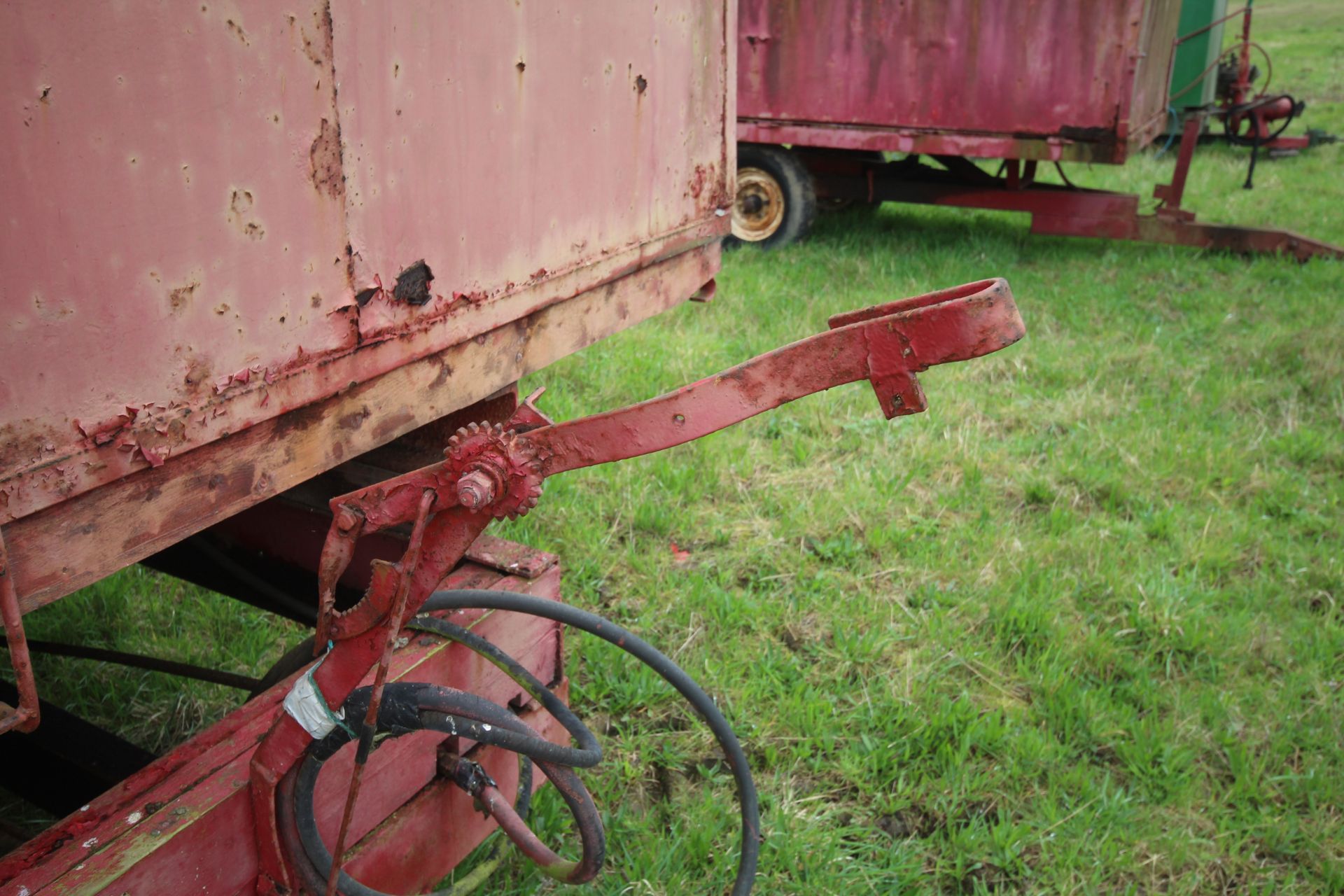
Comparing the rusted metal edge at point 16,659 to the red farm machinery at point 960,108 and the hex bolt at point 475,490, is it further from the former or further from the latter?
the red farm machinery at point 960,108

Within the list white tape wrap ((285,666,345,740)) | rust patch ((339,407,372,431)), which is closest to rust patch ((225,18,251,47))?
rust patch ((339,407,372,431))

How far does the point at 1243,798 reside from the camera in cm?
251

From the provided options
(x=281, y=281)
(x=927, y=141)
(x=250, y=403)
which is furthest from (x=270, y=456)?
(x=927, y=141)

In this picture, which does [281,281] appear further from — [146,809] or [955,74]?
[955,74]

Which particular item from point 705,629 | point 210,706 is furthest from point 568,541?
point 210,706

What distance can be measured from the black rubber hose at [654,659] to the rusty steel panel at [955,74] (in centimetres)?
527

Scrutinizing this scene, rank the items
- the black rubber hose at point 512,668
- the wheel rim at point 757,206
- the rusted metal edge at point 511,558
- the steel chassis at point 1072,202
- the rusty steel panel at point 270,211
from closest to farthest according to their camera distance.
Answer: the rusty steel panel at point 270,211 → the black rubber hose at point 512,668 → the rusted metal edge at point 511,558 → the steel chassis at point 1072,202 → the wheel rim at point 757,206

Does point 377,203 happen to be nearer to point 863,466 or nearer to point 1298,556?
point 863,466

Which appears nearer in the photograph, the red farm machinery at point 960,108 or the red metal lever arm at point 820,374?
the red metal lever arm at point 820,374

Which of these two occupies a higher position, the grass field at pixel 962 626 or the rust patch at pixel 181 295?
the rust patch at pixel 181 295

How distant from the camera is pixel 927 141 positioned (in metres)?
6.68

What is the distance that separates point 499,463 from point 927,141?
19.6ft

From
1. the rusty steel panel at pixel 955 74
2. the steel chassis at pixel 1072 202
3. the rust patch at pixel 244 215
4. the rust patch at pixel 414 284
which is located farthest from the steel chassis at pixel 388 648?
the steel chassis at pixel 1072 202

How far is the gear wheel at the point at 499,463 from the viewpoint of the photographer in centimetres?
137
